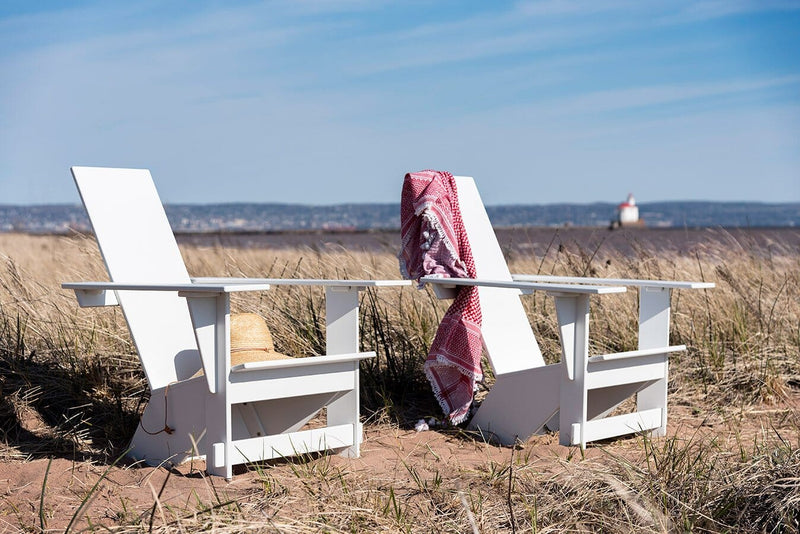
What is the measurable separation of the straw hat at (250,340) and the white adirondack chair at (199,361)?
0.18 metres

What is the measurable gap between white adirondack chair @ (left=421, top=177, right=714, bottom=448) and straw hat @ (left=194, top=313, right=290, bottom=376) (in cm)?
79

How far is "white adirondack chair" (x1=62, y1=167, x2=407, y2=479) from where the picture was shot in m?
3.29

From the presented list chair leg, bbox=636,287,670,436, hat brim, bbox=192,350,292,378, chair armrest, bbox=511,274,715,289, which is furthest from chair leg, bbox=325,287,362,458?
chair leg, bbox=636,287,670,436

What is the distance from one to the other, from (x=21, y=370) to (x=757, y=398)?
4.03 metres

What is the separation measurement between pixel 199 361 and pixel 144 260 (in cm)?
57

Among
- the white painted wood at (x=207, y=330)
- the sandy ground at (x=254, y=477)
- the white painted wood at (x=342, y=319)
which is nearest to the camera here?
the sandy ground at (x=254, y=477)

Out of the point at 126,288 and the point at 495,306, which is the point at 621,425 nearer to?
the point at 495,306

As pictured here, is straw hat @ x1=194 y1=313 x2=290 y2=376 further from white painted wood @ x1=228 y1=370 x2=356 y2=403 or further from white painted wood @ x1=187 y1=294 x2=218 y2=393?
white painted wood @ x1=187 y1=294 x2=218 y2=393

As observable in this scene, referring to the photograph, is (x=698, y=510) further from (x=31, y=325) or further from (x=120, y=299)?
(x=31, y=325)

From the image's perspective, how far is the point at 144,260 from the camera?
407 cm

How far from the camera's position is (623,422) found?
402cm

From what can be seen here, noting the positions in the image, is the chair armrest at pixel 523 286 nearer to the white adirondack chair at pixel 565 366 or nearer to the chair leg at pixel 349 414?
the white adirondack chair at pixel 565 366

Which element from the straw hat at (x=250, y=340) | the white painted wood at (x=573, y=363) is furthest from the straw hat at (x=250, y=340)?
the white painted wood at (x=573, y=363)

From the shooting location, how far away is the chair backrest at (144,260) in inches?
148
